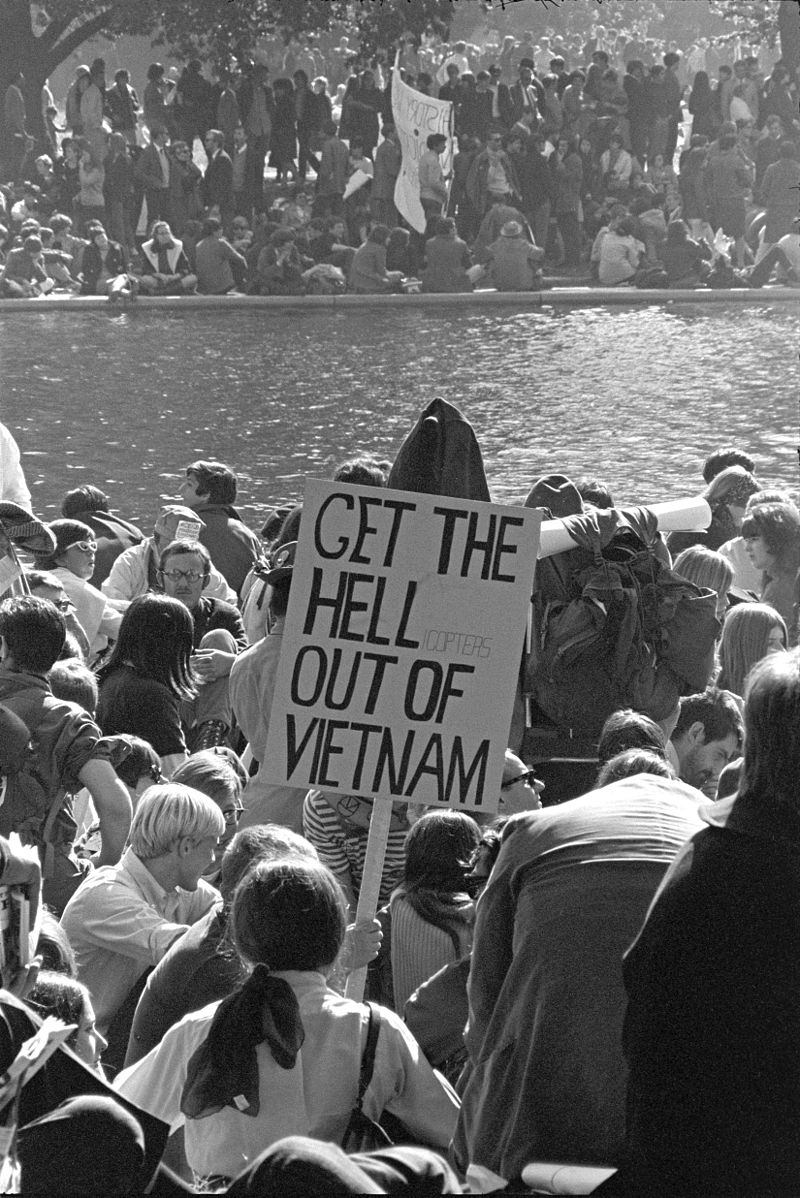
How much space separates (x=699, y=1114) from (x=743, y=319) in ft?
59.4

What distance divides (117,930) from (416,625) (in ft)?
3.09

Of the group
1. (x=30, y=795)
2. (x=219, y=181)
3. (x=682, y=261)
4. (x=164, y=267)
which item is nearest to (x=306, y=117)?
(x=219, y=181)

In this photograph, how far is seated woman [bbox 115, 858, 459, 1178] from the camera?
2.57 metres

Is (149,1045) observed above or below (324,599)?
below

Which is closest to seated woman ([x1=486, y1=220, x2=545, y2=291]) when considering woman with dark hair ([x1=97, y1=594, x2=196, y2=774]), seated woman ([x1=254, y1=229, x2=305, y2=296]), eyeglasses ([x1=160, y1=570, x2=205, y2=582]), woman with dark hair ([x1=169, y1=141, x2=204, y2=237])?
seated woman ([x1=254, y1=229, x2=305, y2=296])

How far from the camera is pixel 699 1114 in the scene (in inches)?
87.0

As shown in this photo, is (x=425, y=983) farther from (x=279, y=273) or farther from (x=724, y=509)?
(x=279, y=273)

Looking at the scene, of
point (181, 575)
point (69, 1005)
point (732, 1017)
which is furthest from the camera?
point (181, 575)

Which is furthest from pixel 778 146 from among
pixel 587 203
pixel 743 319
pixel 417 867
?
pixel 417 867

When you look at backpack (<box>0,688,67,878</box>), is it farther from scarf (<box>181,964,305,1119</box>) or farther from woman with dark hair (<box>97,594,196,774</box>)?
scarf (<box>181,964,305,1119</box>)

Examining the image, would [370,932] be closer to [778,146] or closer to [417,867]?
[417,867]

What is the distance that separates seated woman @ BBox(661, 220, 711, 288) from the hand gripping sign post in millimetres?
18677

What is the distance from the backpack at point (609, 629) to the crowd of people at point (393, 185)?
16.2m

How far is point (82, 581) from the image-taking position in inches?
238
